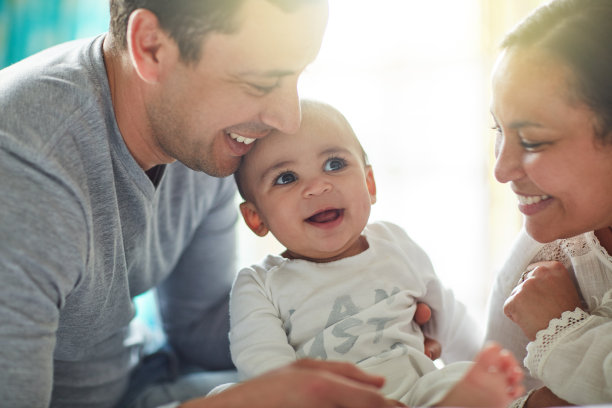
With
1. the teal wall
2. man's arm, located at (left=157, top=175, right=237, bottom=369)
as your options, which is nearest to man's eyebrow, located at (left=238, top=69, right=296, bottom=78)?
man's arm, located at (left=157, top=175, right=237, bottom=369)

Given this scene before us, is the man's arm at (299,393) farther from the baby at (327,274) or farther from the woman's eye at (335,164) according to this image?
the woman's eye at (335,164)

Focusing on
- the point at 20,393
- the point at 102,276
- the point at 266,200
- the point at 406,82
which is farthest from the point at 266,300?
the point at 406,82

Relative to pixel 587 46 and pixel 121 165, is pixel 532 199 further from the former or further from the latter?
pixel 121 165

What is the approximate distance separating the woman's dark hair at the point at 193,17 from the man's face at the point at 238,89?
0.05 feet

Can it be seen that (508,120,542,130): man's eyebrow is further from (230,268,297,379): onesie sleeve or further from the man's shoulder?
the man's shoulder

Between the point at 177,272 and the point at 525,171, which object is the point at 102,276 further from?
the point at 525,171

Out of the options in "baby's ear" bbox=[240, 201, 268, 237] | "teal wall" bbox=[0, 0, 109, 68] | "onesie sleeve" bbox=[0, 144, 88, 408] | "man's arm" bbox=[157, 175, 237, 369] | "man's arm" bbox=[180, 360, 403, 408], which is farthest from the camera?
"teal wall" bbox=[0, 0, 109, 68]

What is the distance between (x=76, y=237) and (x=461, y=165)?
2874mm

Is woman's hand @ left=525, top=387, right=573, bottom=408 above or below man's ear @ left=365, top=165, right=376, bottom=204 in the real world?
below

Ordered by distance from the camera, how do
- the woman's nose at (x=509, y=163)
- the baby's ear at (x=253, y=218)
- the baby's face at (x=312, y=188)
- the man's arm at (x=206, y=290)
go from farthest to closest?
the man's arm at (x=206, y=290)
the baby's ear at (x=253, y=218)
the baby's face at (x=312, y=188)
the woman's nose at (x=509, y=163)

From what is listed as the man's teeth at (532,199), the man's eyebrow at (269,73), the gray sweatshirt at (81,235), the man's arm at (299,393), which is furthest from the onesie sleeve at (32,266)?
the man's teeth at (532,199)

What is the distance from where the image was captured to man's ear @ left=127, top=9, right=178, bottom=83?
1.34 m

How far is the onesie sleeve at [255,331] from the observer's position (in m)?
1.26

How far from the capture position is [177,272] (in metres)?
2.07
